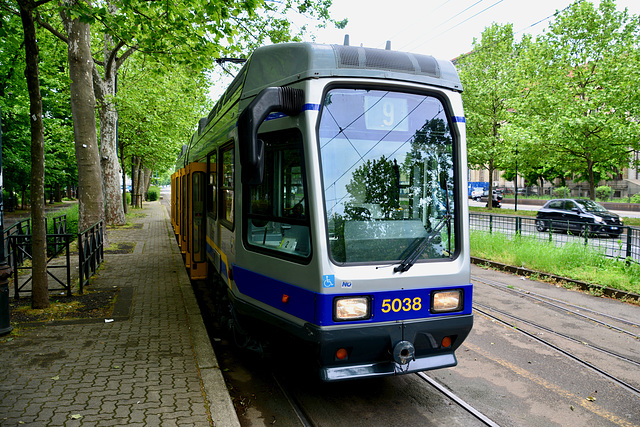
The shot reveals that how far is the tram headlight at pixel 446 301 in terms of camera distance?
4031 millimetres

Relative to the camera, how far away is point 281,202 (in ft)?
13.5

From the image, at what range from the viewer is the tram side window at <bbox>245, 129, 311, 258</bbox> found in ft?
12.8

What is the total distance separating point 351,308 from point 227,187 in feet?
7.83

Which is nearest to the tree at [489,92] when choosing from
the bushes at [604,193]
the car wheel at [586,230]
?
the bushes at [604,193]

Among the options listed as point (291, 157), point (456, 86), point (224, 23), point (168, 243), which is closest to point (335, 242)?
point (291, 157)

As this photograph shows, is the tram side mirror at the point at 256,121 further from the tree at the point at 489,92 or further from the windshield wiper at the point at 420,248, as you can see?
the tree at the point at 489,92

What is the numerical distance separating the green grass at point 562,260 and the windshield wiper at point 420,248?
6086 millimetres

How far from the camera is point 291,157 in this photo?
399cm

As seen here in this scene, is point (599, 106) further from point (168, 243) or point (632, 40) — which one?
point (168, 243)

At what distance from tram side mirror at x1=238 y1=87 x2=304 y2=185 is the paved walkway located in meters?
1.93

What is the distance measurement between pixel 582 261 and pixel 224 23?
339 inches

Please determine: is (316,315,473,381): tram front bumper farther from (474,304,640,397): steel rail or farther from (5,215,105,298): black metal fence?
(5,215,105,298): black metal fence

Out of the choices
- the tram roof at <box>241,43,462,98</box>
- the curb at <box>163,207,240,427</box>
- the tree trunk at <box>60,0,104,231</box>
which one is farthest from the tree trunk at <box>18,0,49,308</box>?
the tree trunk at <box>60,0,104,231</box>

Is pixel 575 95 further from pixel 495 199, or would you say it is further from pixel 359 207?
pixel 359 207
